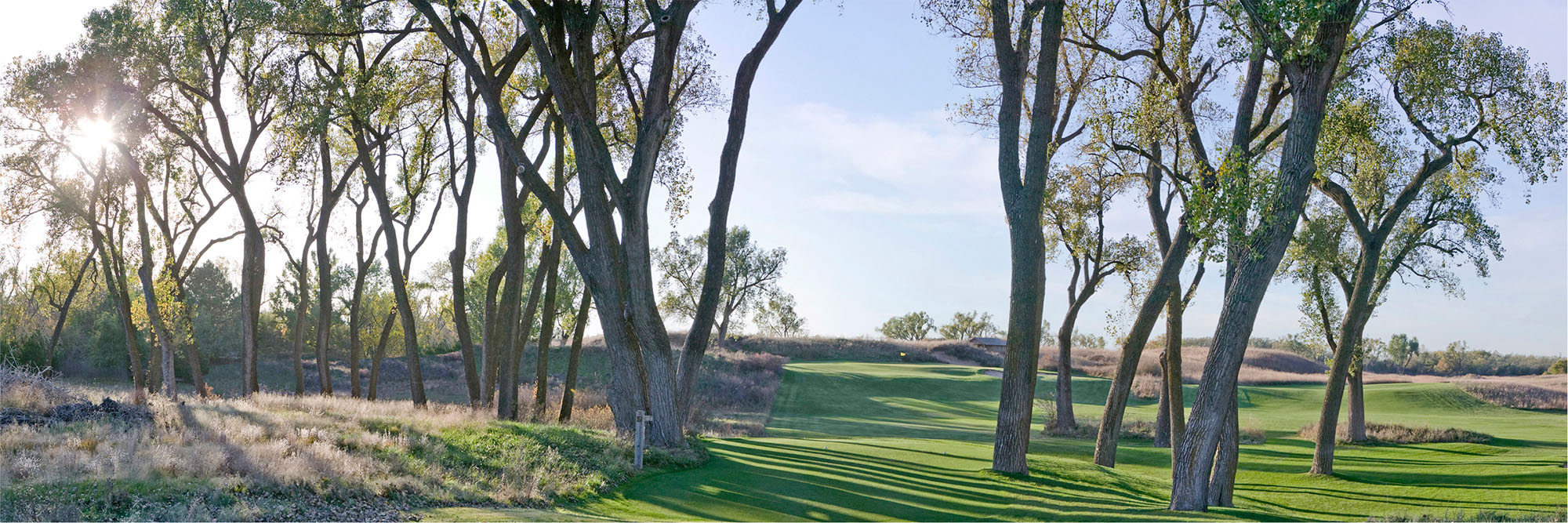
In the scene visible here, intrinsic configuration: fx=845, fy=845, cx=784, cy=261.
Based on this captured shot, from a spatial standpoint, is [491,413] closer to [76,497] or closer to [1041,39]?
[76,497]

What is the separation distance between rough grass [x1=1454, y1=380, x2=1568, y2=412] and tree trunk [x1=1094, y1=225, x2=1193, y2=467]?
25.9m

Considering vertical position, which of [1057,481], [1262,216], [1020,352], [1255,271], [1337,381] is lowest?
[1057,481]

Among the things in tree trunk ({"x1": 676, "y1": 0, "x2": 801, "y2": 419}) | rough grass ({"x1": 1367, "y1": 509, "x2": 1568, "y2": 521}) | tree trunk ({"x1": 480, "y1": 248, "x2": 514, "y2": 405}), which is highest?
tree trunk ({"x1": 676, "y1": 0, "x2": 801, "y2": 419})

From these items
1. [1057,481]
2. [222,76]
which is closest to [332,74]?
[222,76]

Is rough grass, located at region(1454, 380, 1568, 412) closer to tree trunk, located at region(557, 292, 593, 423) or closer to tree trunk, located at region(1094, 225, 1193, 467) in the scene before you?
tree trunk, located at region(1094, 225, 1193, 467)

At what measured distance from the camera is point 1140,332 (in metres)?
14.3

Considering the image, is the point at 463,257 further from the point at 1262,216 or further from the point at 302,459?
the point at 1262,216

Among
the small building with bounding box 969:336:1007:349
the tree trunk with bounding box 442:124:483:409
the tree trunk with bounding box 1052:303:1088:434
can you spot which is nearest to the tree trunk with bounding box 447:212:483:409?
the tree trunk with bounding box 442:124:483:409

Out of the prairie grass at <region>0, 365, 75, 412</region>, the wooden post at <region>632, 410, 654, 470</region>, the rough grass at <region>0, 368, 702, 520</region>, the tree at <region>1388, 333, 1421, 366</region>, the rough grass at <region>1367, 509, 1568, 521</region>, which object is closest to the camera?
the rough grass at <region>0, 368, 702, 520</region>

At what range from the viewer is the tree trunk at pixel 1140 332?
1350 cm

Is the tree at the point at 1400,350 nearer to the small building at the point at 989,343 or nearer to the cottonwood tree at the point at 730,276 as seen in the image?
the small building at the point at 989,343

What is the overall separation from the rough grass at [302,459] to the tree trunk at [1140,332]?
7645mm

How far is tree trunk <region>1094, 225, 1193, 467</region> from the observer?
13.5m

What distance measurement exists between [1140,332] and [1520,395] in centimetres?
2890
